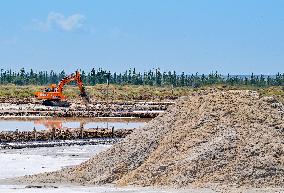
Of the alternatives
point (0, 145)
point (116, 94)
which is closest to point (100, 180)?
point (0, 145)

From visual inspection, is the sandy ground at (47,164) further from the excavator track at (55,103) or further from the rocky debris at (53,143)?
the excavator track at (55,103)

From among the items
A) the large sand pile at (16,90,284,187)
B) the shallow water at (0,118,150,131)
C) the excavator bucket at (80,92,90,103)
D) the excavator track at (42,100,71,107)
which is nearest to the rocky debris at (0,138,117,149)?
the shallow water at (0,118,150,131)

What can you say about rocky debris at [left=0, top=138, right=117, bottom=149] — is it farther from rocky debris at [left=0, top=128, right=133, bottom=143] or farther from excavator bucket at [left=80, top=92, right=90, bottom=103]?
excavator bucket at [left=80, top=92, right=90, bottom=103]

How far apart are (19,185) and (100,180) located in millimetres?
2577

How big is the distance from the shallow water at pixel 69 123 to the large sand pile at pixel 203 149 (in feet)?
86.4

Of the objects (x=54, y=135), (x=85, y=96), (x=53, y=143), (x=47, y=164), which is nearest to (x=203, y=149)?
(x=47, y=164)

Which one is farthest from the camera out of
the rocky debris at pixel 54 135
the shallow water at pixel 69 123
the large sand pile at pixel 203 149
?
the shallow water at pixel 69 123

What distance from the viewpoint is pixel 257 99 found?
79.3 ft

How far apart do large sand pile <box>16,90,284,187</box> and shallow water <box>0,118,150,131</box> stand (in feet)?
86.4

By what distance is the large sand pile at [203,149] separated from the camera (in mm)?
20359

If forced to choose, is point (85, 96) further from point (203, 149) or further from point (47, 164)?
point (203, 149)

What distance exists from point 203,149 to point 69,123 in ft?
112

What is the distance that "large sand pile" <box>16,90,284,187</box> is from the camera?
20359mm

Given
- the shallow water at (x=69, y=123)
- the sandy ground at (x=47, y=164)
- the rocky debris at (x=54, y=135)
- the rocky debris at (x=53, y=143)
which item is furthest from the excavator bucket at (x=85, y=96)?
the sandy ground at (x=47, y=164)
